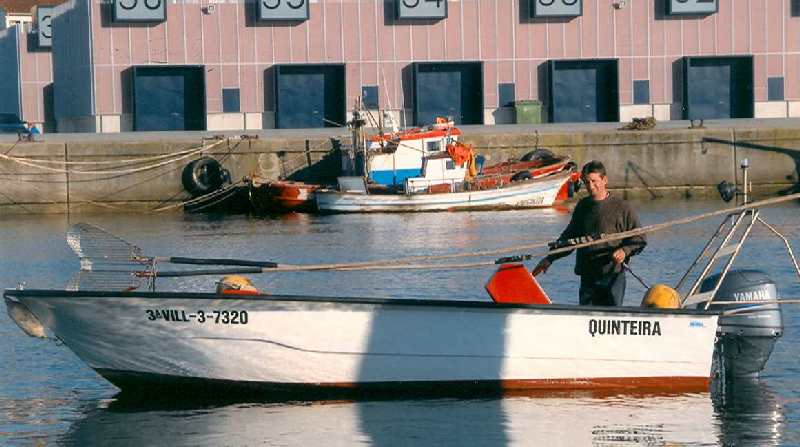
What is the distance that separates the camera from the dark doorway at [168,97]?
55.8m

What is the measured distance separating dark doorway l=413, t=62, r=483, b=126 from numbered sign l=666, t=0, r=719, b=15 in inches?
276

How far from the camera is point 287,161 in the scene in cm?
4359

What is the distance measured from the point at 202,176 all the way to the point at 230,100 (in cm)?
1355

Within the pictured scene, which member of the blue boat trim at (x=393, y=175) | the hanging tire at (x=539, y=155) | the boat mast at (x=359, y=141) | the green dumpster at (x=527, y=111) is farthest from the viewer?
the green dumpster at (x=527, y=111)

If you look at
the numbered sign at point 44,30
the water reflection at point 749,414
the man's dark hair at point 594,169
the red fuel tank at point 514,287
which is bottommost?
the water reflection at point 749,414

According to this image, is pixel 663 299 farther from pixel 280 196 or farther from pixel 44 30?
pixel 44 30

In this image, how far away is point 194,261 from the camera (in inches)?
571

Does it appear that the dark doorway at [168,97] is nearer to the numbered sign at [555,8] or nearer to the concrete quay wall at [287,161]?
the concrete quay wall at [287,161]

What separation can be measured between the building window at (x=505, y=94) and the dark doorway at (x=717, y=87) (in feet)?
20.3

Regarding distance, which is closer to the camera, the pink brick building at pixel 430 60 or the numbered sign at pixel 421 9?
the numbered sign at pixel 421 9

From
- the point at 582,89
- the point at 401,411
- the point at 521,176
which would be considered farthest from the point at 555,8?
the point at 401,411

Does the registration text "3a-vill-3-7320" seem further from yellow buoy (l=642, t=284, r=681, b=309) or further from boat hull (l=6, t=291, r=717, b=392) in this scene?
yellow buoy (l=642, t=284, r=681, b=309)

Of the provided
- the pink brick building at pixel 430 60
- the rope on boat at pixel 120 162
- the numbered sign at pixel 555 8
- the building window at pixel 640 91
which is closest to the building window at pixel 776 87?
the pink brick building at pixel 430 60

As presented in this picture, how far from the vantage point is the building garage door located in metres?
56.1
